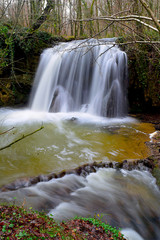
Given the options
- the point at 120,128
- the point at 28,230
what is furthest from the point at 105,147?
the point at 28,230

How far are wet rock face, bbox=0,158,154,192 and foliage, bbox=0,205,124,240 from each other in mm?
964

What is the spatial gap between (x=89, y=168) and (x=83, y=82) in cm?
668

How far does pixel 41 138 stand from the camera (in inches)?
238

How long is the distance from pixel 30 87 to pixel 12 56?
1.97m

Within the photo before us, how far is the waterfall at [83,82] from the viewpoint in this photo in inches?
355

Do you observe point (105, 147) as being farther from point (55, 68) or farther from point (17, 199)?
point (55, 68)

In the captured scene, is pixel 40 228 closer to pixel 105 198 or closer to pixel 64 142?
pixel 105 198

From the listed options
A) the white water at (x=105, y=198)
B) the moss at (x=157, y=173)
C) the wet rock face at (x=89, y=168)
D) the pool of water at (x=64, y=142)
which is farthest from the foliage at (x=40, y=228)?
the moss at (x=157, y=173)

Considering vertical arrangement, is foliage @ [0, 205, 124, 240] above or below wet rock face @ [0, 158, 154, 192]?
above

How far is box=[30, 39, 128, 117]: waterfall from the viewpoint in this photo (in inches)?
355

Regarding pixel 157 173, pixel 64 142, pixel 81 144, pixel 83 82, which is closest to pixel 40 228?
pixel 157 173

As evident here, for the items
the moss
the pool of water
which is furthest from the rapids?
the moss

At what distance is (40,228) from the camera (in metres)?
2.07

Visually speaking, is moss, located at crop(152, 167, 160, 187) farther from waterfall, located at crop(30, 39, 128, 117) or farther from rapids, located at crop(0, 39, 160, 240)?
waterfall, located at crop(30, 39, 128, 117)
